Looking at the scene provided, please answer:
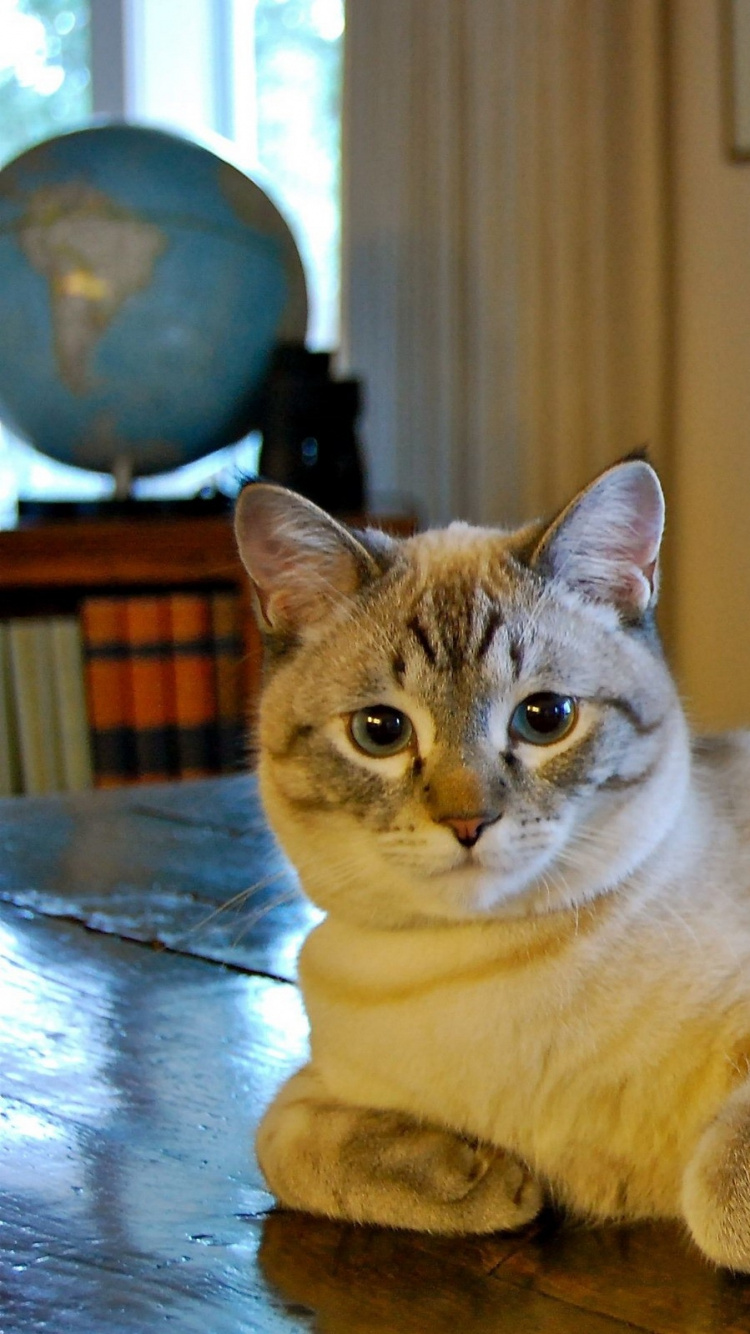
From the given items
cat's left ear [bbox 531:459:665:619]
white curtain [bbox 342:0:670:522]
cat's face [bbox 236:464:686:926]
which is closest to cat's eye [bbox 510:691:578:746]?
cat's face [bbox 236:464:686:926]

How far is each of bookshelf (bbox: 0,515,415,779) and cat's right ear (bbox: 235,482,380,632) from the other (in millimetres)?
1395

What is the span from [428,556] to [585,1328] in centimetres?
58

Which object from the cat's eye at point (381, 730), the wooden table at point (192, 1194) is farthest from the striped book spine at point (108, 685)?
the cat's eye at point (381, 730)

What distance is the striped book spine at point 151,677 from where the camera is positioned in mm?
2648

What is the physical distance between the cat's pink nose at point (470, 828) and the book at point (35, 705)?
196cm

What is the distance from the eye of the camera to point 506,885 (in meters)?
0.87

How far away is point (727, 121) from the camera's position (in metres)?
2.41

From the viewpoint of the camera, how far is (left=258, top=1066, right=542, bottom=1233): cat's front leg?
0.79 metres

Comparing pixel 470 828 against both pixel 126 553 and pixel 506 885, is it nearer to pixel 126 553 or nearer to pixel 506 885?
pixel 506 885

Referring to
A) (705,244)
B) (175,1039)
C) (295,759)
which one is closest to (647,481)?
(295,759)

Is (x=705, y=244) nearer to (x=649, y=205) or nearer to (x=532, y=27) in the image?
(x=649, y=205)

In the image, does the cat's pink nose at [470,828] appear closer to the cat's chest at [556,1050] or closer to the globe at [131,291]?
the cat's chest at [556,1050]

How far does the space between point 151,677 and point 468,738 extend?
1845mm

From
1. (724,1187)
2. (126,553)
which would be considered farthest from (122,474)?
(724,1187)
